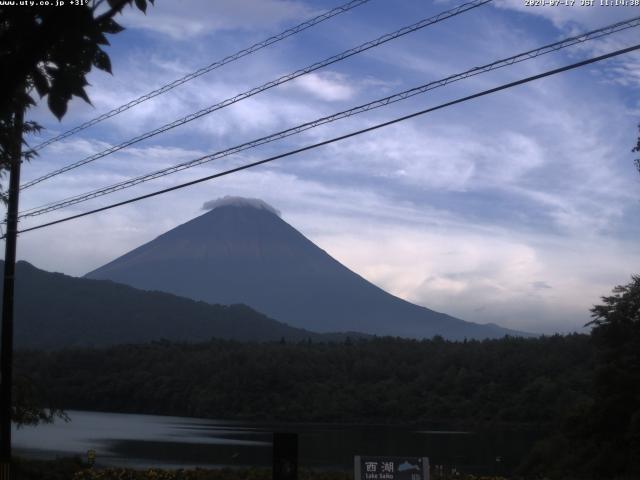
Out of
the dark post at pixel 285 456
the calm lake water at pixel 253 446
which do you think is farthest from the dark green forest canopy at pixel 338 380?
the dark post at pixel 285 456

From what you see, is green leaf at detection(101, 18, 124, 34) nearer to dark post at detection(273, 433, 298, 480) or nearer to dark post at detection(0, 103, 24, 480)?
dark post at detection(273, 433, 298, 480)

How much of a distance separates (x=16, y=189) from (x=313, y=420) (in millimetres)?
71957

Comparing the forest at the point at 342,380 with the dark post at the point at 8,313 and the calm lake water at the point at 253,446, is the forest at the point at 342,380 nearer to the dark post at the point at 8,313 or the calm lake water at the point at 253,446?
the calm lake water at the point at 253,446

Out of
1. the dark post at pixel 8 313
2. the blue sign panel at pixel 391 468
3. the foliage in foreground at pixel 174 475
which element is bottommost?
the foliage in foreground at pixel 174 475

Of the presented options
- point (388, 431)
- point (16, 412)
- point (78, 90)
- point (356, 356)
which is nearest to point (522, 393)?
point (388, 431)

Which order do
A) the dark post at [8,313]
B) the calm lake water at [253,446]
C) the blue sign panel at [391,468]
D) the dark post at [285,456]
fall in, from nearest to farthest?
1. the blue sign panel at [391,468]
2. the dark post at [285,456]
3. the dark post at [8,313]
4. the calm lake water at [253,446]

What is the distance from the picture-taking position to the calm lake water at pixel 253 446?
1478 inches

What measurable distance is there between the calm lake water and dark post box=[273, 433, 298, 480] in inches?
782

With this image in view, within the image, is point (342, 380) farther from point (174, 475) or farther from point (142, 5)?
point (142, 5)

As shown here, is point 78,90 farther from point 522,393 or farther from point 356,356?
point 356,356

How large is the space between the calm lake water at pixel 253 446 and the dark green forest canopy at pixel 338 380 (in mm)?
9791

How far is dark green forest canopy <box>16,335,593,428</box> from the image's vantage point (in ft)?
264

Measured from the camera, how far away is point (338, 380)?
3748 inches

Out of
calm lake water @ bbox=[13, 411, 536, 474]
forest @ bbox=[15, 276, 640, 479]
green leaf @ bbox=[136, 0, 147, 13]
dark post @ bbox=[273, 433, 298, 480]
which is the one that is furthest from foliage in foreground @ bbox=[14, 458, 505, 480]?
forest @ bbox=[15, 276, 640, 479]
